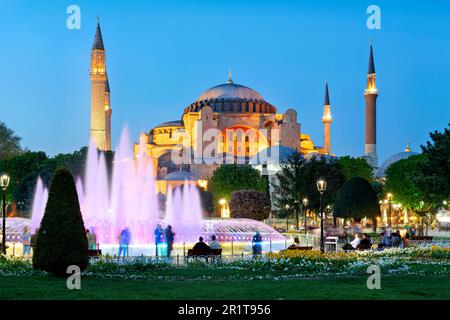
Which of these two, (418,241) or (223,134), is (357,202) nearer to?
(418,241)

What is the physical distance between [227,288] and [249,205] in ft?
97.7

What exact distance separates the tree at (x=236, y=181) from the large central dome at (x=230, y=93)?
3431 cm

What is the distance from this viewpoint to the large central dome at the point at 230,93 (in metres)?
92.2

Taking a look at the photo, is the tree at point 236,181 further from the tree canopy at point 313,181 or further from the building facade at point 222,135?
the building facade at point 222,135

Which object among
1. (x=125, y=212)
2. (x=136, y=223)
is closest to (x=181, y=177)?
(x=125, y=212)

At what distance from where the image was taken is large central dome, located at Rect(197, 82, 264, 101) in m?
92.2

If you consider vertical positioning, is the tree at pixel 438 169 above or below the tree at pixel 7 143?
below

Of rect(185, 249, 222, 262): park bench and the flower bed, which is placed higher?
rect(185, 249, 222, 262): park bench

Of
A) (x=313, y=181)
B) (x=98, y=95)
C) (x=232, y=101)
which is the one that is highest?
(x=232, y=101)

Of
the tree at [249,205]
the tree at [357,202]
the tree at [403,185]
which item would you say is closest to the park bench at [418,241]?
the tree at [357,202]

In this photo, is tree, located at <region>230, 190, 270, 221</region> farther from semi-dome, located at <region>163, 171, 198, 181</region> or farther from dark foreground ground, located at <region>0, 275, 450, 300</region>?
semi-dome, located at <region>163, 171, 198, 181</region>

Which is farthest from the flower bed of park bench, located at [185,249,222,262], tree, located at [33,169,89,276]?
tree, located at [33,169,89,276]

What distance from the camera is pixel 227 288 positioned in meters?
11.4

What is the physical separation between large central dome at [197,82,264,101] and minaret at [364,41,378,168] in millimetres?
15628
